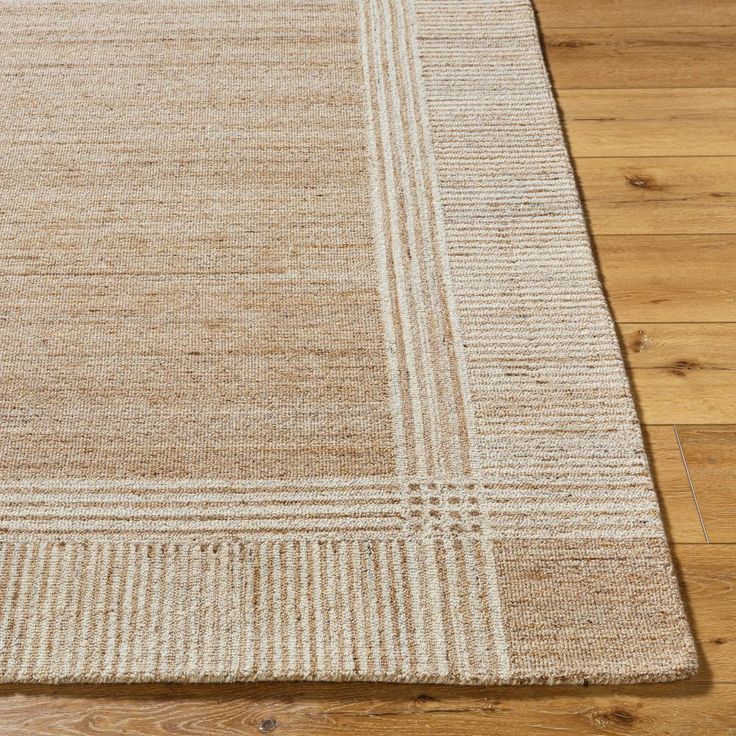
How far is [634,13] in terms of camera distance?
1376mm

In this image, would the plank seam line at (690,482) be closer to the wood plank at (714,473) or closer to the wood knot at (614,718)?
the wood plank at (714,473)

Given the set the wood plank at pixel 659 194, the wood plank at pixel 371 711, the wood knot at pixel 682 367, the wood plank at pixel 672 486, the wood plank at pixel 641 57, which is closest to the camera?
the wood plank at pixel 371 711

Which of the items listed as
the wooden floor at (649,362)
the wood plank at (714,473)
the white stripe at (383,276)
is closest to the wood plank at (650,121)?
the wooden floor at (649,362)

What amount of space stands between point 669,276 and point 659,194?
0.16 meters

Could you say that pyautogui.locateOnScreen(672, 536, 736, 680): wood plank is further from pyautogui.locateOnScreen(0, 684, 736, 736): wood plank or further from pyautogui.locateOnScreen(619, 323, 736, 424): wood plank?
pyautogui.locateOnScreen(619, 323, 736, 424): wood plank

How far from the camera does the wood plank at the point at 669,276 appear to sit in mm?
1048

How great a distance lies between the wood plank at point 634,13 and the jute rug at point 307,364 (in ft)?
0.30

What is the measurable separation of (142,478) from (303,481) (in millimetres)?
193

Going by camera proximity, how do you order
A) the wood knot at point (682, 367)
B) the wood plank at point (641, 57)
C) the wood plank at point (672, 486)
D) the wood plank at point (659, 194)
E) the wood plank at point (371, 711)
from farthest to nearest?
the wood plank at point (641, 57)
the wood plank at point (659, 194)
the wood knot at point (682, 367)
the wood plank at point (672, 486)
the wood plank at point (371, 711)

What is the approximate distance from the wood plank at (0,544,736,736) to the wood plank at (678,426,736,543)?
172 millimetres

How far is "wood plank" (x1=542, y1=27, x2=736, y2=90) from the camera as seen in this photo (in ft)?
4.22

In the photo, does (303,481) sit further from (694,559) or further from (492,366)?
(694,559)

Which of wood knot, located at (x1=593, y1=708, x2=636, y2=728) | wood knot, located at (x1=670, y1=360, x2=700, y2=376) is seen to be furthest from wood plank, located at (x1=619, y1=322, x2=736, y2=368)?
wood knot, located at (x1=593, y1=708, x2=636, y2=728)

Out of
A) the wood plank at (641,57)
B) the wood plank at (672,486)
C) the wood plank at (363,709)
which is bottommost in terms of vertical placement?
the wood plank at (363,709)
